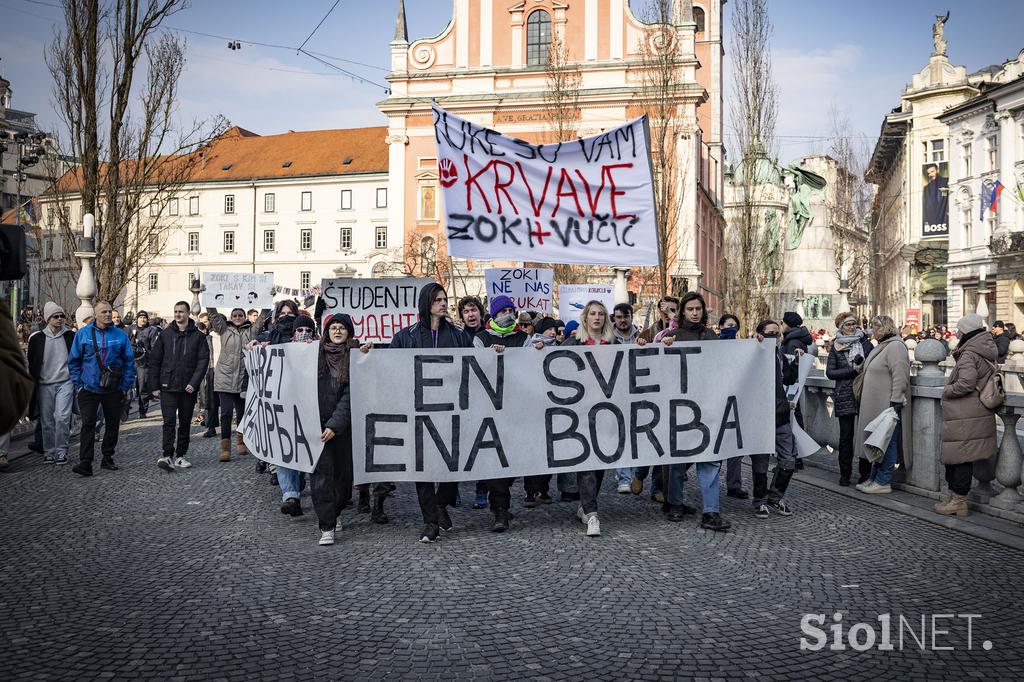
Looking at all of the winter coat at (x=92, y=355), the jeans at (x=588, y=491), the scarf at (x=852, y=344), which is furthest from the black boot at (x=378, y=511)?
the scarf at (x=852, y=344)

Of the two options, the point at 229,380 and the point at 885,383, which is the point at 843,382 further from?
the point at 229,380

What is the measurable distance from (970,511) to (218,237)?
7801cm

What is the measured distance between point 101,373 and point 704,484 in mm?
7569

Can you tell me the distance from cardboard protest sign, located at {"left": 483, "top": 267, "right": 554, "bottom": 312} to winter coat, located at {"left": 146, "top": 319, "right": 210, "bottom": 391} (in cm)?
754

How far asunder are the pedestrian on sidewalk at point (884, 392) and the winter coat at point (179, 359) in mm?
7991

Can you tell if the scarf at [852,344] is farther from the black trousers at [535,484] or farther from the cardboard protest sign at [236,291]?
the cardboard protest sign at [236,291]

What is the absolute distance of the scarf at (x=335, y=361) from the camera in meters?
7.41

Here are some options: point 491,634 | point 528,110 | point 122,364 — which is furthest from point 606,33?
point 491,634

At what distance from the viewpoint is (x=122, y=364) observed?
1125 centimetres

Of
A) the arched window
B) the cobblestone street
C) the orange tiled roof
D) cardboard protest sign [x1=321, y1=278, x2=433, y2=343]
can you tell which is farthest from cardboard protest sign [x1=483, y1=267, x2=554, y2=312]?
the orange tiled roof

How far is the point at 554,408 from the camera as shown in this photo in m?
7.70

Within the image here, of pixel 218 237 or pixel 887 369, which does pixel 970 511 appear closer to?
pixel 887 369

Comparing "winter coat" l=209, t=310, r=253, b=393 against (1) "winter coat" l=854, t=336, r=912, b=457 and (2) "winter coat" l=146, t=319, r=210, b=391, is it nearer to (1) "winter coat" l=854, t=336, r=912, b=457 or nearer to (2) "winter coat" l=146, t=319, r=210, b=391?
(2) "winter coat" l=146, t=319, r=210, b=391

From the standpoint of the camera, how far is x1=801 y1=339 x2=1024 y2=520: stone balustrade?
25.8ft
